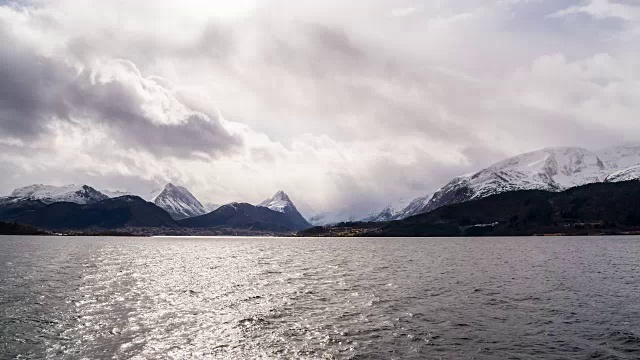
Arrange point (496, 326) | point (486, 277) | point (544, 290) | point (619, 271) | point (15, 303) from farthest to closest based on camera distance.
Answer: point (619, 271)
point (486, 277)
point (544, 290)
point (15, 303)
point (496, 326)

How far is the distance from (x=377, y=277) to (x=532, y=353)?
6302cm

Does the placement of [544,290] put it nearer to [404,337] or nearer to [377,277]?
[377,277]

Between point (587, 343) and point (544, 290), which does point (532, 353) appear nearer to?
point (587, 343)

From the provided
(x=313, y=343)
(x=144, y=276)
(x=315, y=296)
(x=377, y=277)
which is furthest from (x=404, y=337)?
(x=144, y=276)

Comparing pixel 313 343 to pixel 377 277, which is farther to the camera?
pixel 377 277

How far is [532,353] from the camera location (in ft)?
133

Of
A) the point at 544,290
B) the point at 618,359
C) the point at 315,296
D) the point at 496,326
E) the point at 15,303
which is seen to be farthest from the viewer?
the point at 544,290

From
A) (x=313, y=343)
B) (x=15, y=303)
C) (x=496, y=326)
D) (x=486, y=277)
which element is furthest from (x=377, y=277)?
(x=15, y=303)

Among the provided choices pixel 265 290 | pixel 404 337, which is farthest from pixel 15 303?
pixel 404 337

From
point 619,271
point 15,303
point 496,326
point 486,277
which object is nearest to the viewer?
point 496,326

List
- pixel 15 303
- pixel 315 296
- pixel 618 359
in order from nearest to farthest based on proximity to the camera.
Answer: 1. pixel 618 359
2. pixel 15 303
3. pixel 315 296

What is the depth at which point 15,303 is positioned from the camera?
63344mm

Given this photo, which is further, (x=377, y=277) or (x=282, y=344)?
(x=377, y=277)

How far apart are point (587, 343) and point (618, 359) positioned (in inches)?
218
